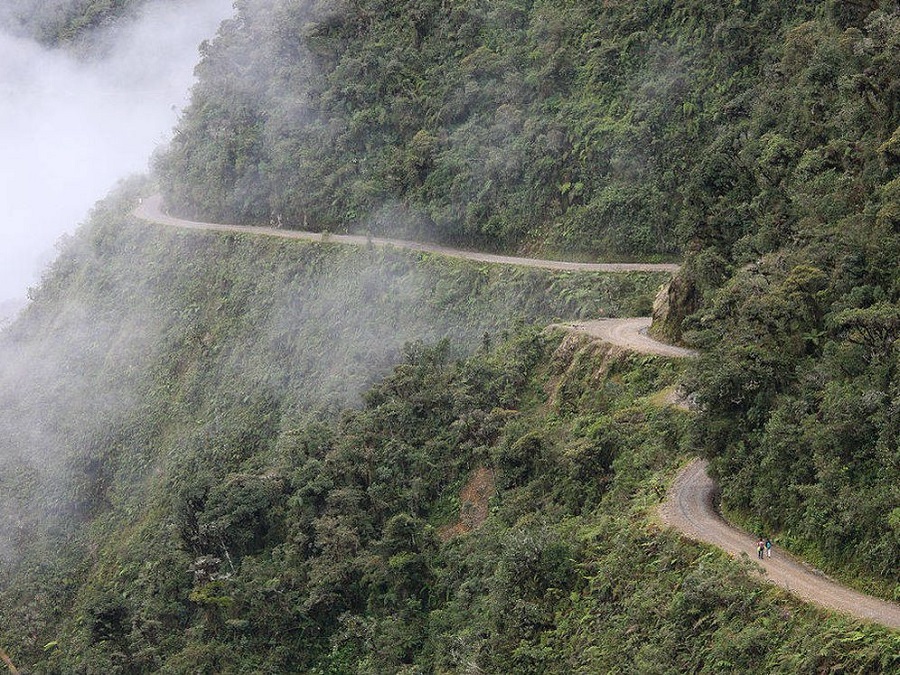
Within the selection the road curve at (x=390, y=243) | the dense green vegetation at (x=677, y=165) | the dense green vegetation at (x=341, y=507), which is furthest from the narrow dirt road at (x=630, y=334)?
the road curve at (x=390, y=243)

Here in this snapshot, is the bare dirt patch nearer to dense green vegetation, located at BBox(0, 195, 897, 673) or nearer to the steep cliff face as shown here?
dense green vegetation, located at BBox(0, 195, 897, 673)

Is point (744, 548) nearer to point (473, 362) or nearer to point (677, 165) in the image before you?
point (473, 362)

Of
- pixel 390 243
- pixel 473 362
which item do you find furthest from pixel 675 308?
pixel 390 243

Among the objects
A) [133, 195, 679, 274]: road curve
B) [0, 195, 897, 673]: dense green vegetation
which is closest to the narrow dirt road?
[0, 195, 897, 673]: dense green vegetation

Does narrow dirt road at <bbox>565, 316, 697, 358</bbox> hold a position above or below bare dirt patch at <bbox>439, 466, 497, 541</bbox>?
above

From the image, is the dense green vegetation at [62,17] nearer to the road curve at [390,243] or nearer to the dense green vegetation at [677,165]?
the road curve at [390,243]

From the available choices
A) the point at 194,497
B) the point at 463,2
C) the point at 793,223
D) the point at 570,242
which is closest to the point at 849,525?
the point at 793,223

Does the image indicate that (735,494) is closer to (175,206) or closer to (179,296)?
(179,296)
